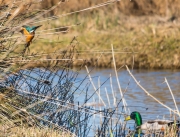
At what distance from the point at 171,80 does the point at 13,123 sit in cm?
776

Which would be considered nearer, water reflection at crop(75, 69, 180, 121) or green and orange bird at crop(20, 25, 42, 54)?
green and orange bird at crop(20, 25, 42, 54)

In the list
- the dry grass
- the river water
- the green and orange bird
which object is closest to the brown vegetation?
the river water

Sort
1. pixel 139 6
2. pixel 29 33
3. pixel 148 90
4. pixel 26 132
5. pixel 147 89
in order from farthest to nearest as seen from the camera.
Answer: pixel 139 6, pixel 147 89, pixel 148 90, pixel 29 33, pixel 26 132

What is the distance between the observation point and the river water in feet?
32.2

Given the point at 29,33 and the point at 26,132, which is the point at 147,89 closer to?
the point at 29,33

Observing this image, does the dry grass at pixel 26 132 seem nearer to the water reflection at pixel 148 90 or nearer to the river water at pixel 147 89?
the river water at pixel 147 89

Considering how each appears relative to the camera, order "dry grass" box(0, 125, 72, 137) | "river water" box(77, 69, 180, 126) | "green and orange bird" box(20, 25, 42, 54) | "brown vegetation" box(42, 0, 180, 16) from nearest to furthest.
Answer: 1. "dry grass" box(0, 125, 72, 137)
2. "green and orange bird" box(20, 25, 42, 54)
3. "river water" box(77, 69, 180, 126)
4. "brown vegetation" box(42, 0, 180, 16)

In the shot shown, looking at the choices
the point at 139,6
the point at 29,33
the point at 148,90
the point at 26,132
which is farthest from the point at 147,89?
the point at 139,6

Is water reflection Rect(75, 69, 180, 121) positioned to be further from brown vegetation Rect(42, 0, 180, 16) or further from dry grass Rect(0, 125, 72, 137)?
brown vegetation Rect(42, 0, 180, 16)

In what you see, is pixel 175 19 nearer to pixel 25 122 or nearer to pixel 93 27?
pixel 93 27

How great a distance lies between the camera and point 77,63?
571 inches

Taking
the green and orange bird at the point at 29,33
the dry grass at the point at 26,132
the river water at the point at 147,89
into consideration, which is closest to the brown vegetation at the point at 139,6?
the river water at the point at 147,89

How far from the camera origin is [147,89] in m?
11.9

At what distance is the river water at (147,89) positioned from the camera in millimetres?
9828
